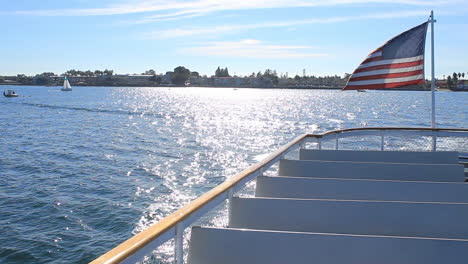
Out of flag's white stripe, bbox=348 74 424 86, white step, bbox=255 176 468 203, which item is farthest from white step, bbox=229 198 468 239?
flag's white stripe, bbox=348 74 424 86

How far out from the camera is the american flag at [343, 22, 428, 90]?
10367 mm

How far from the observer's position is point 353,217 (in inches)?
161

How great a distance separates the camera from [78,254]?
1145 centimetres

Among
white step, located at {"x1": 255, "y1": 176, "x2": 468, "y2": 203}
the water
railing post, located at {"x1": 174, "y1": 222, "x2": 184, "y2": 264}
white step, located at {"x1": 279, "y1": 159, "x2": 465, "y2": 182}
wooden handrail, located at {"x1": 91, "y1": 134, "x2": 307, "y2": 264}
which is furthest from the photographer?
the water

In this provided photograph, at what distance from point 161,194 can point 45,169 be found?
779cm

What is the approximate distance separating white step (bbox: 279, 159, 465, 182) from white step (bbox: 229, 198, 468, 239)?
1.84 metres

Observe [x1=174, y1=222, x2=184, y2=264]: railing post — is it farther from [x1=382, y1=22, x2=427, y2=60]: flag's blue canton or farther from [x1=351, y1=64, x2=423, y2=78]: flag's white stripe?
[x1=382, y1=22, x2=427, y2=60]: flag's blue canton

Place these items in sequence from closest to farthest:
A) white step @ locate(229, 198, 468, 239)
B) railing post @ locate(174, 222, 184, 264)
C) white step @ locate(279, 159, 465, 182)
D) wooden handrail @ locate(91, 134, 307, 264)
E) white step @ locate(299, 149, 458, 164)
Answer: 1. wooden handrail @ locate(91, 134, 307, 264)
2. railing post @ locate(174, 222, 184, 264)
3. white step @ locate(229, 198, 468, 239)
4. white step @ locate(279, 159, 465, 182)
5. white step @ locate(299, 149, 458, 164)

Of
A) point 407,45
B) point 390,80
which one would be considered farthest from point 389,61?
Answer: point 407,45

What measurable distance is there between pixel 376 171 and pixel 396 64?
511cm

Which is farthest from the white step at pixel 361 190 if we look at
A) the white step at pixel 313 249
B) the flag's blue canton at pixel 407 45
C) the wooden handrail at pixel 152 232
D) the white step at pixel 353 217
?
the flag's blue canton at pixel 407 45

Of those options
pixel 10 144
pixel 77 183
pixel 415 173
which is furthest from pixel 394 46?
pixel 10 144

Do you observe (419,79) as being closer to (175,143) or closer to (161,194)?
(161,194)

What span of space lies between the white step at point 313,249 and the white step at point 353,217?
66cm
